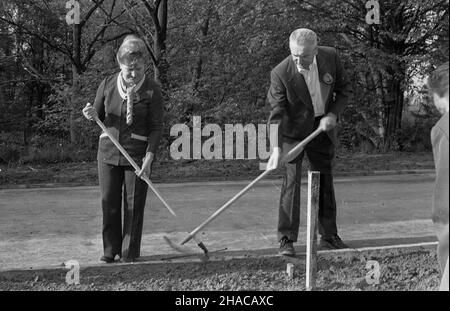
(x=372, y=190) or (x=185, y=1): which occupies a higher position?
(x=185, y=1)

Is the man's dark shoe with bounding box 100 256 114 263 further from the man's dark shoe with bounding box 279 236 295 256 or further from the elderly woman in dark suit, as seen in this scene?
the man's dark shoe with bounding box 279 236 295 256

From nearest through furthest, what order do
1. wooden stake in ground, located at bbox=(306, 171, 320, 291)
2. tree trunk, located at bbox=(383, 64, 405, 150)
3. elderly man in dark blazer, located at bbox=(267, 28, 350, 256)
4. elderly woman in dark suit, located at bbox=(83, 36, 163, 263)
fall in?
wooden stake in ground, located at bbox=(306, 171, 320, 291)
elderly woman in dark suit, located at bbox=(83, 36, 163, 263)
elderly man in dark blazer, located at bbox=(267, 28, 350, 256)
tree trunk, located at bbox=(383, 64, 405, 150)

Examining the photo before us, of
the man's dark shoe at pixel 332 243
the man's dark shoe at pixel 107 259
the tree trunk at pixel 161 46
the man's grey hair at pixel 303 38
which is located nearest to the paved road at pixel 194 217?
the man's dark shoe at pixel 107 259

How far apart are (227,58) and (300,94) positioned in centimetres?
861

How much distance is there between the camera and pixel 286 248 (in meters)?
4.77

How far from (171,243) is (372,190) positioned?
4219 mm

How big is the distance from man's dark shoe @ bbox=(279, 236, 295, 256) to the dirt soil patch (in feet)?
0.29

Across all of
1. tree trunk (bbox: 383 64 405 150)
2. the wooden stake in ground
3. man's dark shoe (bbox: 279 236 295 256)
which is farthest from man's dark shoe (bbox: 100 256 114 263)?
tree trunk (bbox: 383 64 405 150)

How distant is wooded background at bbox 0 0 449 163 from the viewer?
39.5 feet

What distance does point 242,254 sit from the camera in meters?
5.05
